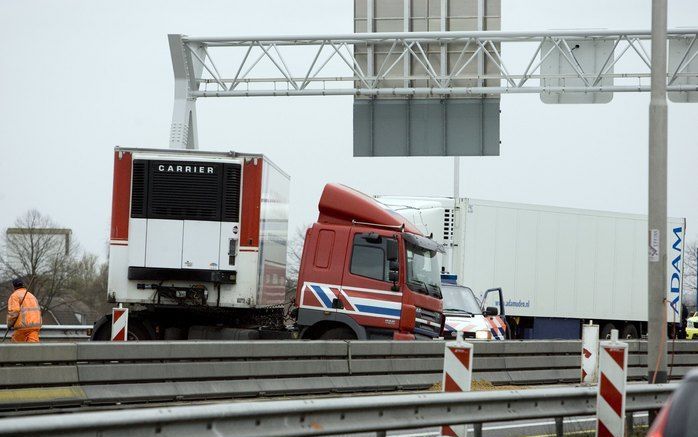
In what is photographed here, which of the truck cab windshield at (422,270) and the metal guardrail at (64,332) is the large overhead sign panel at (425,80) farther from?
the truck cab windshield at (422,270)

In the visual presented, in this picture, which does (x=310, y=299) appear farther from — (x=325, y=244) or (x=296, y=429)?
(x=296, y=429)

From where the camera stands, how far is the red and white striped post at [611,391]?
10.9m

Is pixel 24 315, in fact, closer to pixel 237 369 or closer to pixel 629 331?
pixel 237 369

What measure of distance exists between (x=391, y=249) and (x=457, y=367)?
8.32 metres

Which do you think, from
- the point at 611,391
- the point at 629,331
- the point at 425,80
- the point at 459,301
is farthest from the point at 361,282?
the point at 629,331

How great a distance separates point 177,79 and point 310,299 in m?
11.1

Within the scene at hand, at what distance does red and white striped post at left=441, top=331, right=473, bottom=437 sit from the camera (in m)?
10.8

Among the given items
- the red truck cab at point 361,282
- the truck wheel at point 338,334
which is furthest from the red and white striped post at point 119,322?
the truck wheel at point 338,334

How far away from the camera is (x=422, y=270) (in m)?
19.9

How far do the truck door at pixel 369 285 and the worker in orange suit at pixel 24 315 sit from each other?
4765mm

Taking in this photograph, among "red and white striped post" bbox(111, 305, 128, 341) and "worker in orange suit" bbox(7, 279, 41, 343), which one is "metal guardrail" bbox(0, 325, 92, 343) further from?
"red and white striped post" bbox(111, 305, 128, 341)

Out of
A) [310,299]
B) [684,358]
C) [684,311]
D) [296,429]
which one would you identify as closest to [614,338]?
[296,429]

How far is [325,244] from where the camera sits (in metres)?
19.4

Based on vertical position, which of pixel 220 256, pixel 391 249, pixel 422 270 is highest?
pixel 391 249
